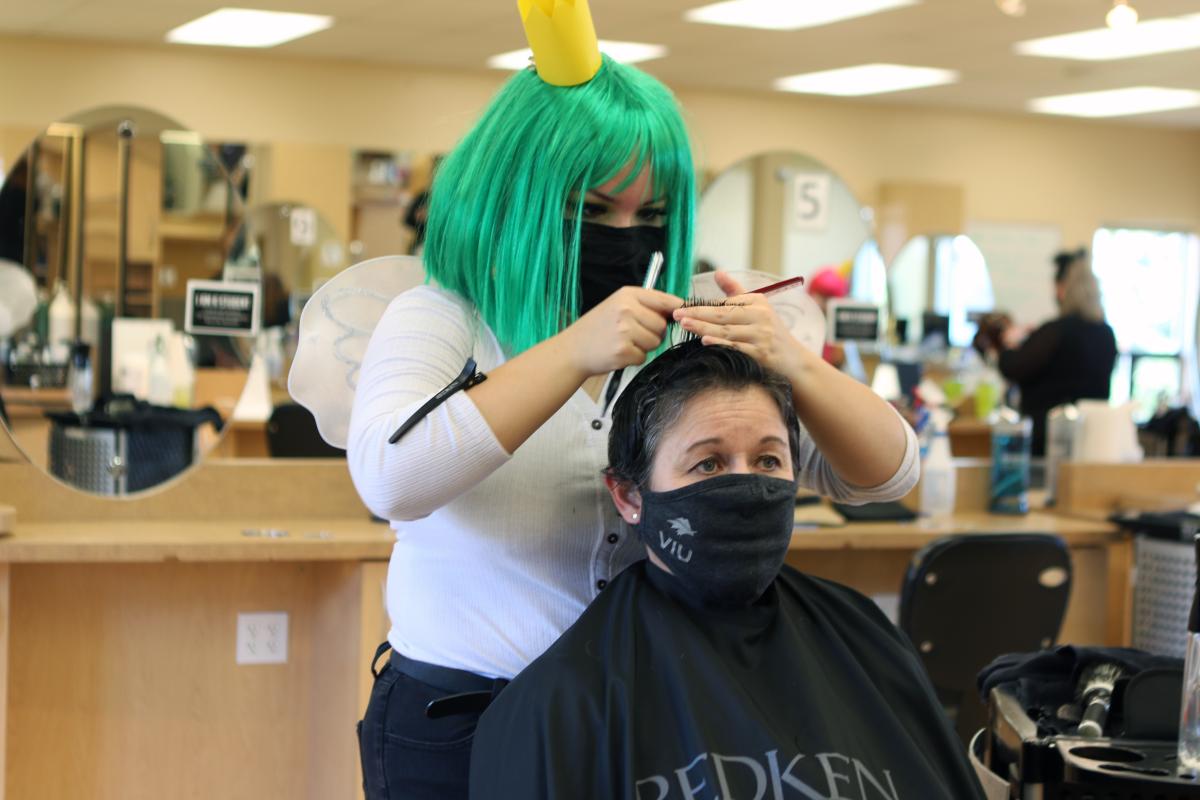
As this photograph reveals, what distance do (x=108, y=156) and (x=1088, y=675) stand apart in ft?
8.10

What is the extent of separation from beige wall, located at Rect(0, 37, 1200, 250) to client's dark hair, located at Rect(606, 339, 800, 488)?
5.65 meters

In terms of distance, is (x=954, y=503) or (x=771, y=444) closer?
(x=771, y=444)

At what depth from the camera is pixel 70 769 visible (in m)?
2.76

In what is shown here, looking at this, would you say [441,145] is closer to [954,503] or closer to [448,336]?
[954,503]

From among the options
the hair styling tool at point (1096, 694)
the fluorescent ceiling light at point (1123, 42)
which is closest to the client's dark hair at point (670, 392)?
the hair styling tool at point (1096, 694)

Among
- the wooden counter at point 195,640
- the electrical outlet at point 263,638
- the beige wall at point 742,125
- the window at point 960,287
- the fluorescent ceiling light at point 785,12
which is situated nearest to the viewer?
the wooden counter at point 195,640

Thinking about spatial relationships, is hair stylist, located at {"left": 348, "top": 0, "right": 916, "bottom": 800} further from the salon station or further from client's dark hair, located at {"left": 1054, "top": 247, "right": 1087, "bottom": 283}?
client's dark hair, located at {"left": 1054, "top": 247, "right": 1087, "bottom": 283}

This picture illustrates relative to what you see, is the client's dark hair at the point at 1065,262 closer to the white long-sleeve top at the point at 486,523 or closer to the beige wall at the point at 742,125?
the beige wall at the point at 742,125

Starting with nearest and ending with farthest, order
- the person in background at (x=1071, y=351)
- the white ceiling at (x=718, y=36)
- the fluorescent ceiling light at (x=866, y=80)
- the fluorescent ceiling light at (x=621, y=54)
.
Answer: the person in background at (x=1071, y=351)
the white ceiling at (x=718, y=36)
the fluorescent ceiling light at (x=621, y=54)
the fluorescent ceiling light at (x=866, y=80)

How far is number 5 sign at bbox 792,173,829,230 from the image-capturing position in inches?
181

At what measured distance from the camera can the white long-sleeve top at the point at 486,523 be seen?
128 centimetres

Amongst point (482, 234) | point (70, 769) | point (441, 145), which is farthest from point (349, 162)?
point (482, 234)

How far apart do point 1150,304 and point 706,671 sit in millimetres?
9365

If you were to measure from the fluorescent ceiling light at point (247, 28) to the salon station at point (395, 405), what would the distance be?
40 mm
